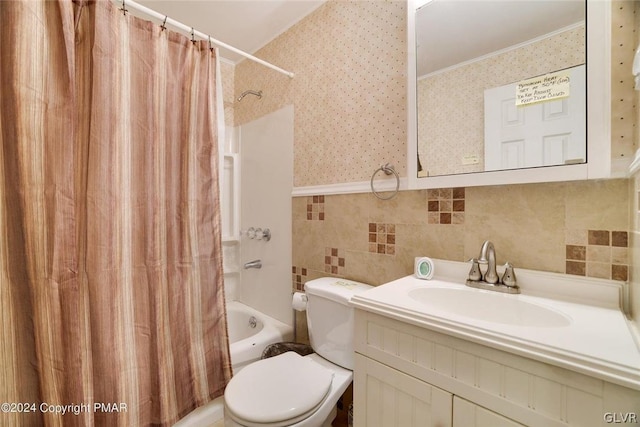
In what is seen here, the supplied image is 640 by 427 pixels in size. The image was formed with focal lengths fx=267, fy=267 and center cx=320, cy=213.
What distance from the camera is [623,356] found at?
508 millimetres

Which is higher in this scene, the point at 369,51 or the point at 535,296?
the point at 369,51

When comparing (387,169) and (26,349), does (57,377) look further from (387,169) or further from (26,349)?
(387,169)

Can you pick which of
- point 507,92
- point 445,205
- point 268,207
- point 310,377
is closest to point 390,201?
point 445,205

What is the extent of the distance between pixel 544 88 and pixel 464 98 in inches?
9.9

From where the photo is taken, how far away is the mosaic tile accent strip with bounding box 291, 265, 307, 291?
1.67 meters

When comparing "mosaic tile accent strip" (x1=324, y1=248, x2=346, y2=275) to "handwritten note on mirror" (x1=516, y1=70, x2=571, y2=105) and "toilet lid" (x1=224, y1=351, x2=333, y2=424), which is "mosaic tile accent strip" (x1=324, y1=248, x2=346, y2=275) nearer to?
"toilet lid" (x1=224, y1=351, x2=333, y2=424)

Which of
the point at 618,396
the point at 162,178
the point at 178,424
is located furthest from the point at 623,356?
the point at 178,424

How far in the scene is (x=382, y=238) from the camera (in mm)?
1308

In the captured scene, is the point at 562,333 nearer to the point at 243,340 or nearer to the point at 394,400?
the point at 394,400

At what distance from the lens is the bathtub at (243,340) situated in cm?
135

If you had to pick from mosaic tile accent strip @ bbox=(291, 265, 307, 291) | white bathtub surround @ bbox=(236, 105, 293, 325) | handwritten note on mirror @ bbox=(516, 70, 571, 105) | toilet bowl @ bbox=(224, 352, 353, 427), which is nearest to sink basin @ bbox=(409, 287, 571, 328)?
toilet bowl @ bbox=(224, 352, 353, 427)

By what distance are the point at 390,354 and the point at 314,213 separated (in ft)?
3.14

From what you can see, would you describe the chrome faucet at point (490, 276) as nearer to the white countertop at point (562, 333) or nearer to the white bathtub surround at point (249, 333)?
the white countertop at point (562, 333)

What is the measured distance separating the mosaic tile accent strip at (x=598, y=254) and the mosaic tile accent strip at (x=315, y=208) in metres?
1.07
